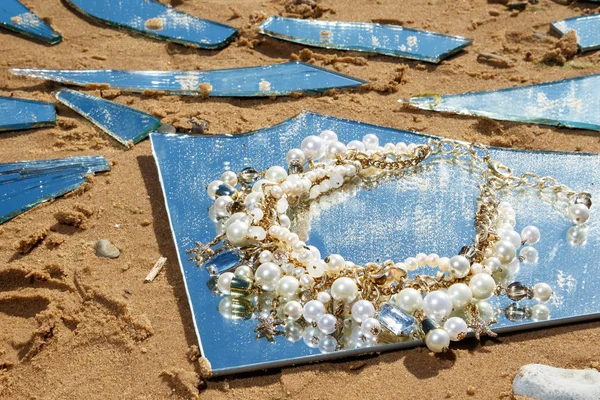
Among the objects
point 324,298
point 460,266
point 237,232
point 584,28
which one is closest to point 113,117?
point 237,232

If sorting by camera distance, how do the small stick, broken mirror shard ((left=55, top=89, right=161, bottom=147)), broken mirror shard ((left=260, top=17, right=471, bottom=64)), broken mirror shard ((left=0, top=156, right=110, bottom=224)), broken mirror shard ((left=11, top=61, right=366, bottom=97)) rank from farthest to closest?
broken mirror shard ((left=260, top=17, right=471, bottom=64)) < broken mirror shard ((left=11, top=61, right=366, bottom=97)) < broken mirror shard ((left=55, top=89, right=161, bottom=147)) < broken mirror shard ((left=0, top=156, right=110, bottom=224)) < the small stick

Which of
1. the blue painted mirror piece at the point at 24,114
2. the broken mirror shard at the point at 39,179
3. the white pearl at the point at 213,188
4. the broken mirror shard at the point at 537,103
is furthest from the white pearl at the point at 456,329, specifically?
the blue painted mirror piece at the point at 24,114

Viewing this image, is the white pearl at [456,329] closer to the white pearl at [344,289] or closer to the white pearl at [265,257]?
the white pearl at [344,289]

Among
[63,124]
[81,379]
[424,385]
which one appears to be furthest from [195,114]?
[424,385]

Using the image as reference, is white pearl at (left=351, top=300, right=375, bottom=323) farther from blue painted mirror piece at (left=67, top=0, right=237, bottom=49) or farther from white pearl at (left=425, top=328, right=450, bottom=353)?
blue painted mirror piece at (left=67, top=0, right=237, bottom=49)

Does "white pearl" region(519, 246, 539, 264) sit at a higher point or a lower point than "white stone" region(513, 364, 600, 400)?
higher

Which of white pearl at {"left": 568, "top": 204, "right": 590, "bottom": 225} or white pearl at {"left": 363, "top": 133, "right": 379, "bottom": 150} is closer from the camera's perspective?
white pearl at {"left": 568, "top": 204, "right": 590, "bottom": 225}

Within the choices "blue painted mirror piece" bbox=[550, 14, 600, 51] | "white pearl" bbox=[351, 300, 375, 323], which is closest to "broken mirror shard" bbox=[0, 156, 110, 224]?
"white pearl" bbox=[351, 300, 375, 323]

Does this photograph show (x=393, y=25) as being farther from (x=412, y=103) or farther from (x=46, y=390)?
(x=46, y=390)
